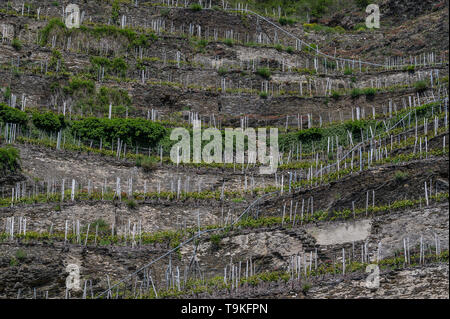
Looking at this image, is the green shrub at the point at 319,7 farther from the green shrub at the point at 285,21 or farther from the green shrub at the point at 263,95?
the green shrub at the point at 263,95

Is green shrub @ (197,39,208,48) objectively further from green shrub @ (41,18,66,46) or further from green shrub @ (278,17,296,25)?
green shrub @ (41,18,66,46)

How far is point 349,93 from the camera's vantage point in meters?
53.2

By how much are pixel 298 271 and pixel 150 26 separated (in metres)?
27.9

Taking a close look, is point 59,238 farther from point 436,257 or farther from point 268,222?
point 436,257

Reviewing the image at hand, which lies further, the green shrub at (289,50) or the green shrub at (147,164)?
the green shrub at (289,50)

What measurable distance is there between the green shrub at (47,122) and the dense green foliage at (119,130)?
2.57 ft

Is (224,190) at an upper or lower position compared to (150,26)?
lower

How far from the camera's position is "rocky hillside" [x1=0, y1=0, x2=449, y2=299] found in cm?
3669

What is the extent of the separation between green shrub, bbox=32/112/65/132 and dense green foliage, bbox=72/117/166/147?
784 millimetres

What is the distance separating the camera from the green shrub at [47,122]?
156 feet

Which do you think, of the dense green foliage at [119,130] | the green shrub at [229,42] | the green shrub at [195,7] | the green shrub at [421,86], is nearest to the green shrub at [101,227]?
the dense green foliage at [119,130]

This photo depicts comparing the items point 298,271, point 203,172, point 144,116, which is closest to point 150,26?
point 144,116

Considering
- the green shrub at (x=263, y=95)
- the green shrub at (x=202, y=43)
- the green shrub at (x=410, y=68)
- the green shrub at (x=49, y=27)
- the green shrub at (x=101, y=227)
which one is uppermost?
the green shrub at (x=49, y=27)

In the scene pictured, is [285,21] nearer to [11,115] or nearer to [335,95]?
[335,95]
